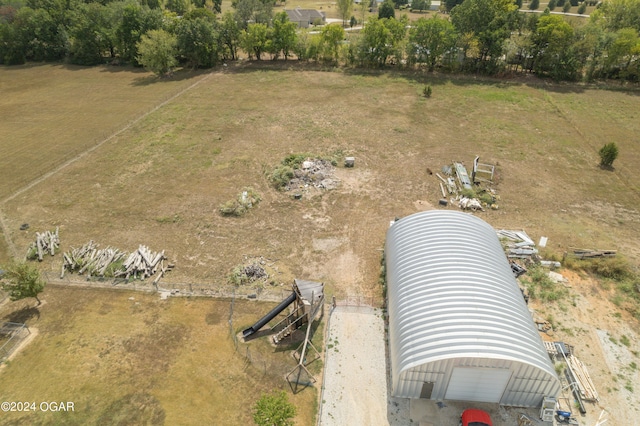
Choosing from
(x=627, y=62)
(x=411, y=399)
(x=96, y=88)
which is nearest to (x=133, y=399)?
(x=411, y=399)

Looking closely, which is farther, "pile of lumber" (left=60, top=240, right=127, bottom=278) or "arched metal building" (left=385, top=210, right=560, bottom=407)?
"pile of lumber" (left=60, top=240, right=127, bottom=278)

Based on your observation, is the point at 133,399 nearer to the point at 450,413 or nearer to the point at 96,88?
the point at 450,413

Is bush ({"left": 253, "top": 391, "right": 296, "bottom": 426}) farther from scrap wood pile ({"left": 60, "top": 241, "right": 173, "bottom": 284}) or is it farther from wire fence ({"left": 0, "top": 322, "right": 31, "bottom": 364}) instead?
wire fence ({"left": 0, "top": 322, "right": 31, "bottom": 364})

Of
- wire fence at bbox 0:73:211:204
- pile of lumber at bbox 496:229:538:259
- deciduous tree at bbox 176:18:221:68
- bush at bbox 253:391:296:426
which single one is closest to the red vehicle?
bush at bbox 253:391:296:426

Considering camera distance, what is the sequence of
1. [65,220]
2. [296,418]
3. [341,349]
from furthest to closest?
1. [65,220]
2. [341,349]
3. [296,418]

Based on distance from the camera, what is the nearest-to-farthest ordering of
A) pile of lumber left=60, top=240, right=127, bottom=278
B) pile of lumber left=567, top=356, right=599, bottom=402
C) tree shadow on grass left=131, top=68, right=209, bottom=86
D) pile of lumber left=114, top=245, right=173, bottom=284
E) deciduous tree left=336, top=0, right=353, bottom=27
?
pile of lumber left=567, top=356, right=599, bottom=402
pile of lumber left=114, top=245, right=173, bottom=284
pile of lumber left=60, top=240, right=127, bottom=278
tree shadow on grass left=131, top=68, right=209, bottom=86
deciduous tree left=336, top=0, right=353, bottom=27

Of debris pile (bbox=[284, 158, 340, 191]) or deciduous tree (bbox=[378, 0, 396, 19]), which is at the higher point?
deciduous tree (bbox=[378, 0, 396, 19])
